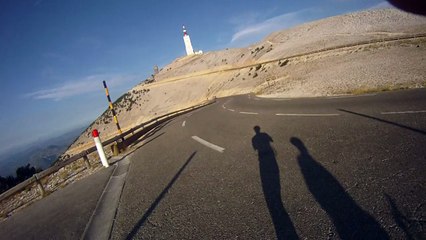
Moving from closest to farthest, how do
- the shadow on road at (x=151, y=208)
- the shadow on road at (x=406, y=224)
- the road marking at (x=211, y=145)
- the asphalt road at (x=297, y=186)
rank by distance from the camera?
1. the shadow on road at (x=406, y=224)
2. the asphalt road at (x=297, y=186)
3. the shadow on road at (x=151, y=208)
4. the road marking at (x=211, y=145)

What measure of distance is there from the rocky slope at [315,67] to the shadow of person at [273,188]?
9699mm

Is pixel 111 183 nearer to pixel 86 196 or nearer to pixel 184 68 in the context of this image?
pixel 86 196

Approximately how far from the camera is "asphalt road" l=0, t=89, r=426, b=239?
147 inches

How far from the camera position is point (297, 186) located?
16.2ft

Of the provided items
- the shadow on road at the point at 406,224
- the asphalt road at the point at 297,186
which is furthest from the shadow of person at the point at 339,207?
the shadow on road at the point at 406,224

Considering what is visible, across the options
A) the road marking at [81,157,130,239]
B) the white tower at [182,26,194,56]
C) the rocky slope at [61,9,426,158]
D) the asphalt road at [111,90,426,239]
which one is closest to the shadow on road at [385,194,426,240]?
the asphalt road at [111,90,426,239]

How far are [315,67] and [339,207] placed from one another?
122 feet

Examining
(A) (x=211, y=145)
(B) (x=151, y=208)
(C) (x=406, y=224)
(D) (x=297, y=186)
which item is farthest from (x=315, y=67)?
(C) (x=406, y=224)

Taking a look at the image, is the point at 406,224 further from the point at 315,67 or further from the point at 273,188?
the point at 315,67

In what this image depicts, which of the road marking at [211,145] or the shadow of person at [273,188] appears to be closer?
the shadow of person at [273,188]

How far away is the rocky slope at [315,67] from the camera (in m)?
21.1

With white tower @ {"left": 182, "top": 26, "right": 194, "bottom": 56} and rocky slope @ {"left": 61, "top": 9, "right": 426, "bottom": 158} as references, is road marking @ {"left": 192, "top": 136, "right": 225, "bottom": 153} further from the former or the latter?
white tower @ {"left": 182, "top": 26, "right": 194, "bottom": 56}

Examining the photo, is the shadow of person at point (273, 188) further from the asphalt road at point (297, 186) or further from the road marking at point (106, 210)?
the road marking at point (106, 210)

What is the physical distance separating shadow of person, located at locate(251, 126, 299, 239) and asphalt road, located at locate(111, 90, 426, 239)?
15 mm
